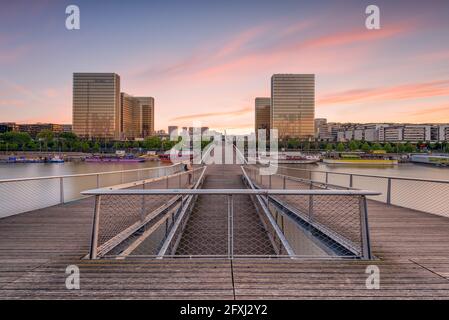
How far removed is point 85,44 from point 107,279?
67.4ft

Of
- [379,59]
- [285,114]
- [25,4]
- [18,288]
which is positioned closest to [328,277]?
[18,288]

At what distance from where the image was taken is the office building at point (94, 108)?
113 m

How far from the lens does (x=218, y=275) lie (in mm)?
3037

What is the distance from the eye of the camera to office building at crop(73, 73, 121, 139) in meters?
113

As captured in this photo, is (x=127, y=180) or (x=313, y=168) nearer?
(x=127, y=180)

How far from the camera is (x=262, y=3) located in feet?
36.7

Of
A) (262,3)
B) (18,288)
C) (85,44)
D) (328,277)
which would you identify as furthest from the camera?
(85,44)

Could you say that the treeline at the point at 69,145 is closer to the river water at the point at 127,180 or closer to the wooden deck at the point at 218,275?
the river water at the point at 127,180

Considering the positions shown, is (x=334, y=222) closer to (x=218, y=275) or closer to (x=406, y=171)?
(x=218, y=275)

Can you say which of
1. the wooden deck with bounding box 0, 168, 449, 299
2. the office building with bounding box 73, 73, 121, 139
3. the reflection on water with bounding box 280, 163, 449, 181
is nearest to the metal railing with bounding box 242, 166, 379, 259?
the wooden deck with bounding box 0, 168, 449, 299

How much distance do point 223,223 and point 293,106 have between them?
114 m

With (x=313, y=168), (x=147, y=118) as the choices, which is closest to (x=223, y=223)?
(x=313, y=168)

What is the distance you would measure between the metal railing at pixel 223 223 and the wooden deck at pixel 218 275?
0.22 meters
